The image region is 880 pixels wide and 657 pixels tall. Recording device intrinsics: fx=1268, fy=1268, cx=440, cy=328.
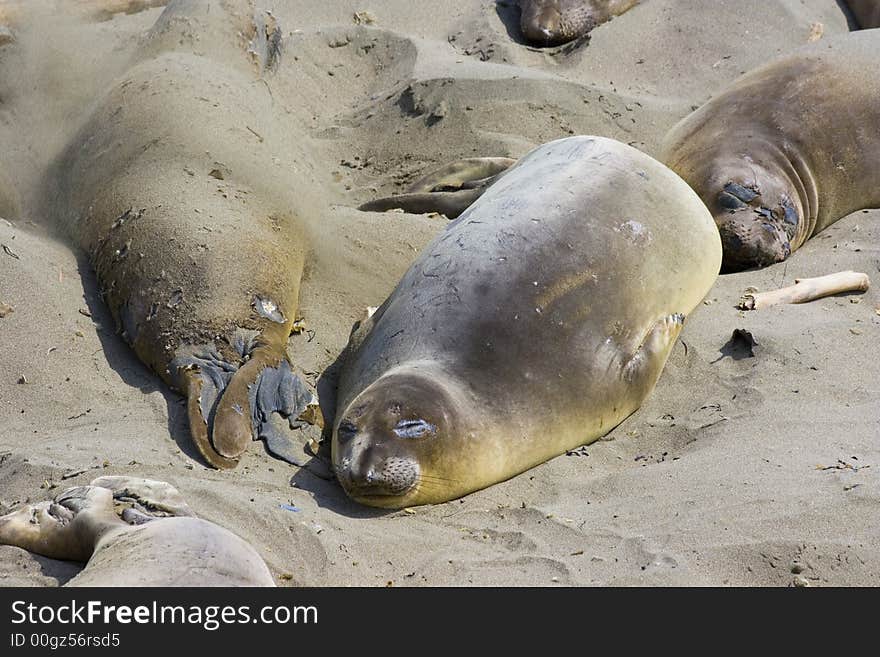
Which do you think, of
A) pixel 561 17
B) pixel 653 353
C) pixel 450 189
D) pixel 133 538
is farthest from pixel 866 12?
pixel 133 538

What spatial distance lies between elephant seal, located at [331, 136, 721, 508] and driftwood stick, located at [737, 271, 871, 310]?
0.22 m

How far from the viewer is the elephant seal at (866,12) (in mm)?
7867

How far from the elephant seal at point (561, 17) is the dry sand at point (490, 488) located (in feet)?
0.77

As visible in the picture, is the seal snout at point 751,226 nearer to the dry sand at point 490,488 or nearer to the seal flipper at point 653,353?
the dry sand at point 490,488

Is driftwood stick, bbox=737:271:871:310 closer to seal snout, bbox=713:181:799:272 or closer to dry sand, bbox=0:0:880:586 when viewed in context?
dry sand, bbox=0:0:880:586

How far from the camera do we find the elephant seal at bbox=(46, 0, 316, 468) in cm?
417

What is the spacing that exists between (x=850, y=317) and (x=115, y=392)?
2688 millimetres

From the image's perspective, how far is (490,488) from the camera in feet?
12.7

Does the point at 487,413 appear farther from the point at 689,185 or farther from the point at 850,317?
the point at 689,185

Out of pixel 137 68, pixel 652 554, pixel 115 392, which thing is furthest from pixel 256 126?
pixel 652 554

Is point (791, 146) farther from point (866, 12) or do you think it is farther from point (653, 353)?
point (866, 12)

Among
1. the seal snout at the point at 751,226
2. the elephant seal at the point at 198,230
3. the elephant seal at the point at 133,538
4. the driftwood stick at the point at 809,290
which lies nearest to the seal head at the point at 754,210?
the seal snout at the point at 751,226

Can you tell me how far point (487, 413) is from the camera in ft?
12.8

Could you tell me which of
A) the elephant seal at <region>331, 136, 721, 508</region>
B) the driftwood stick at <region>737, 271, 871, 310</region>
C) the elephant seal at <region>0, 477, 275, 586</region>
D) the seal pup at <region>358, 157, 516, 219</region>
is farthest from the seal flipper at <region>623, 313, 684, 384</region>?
the elephant seal at <region>0, 477, 275, 586</region>
